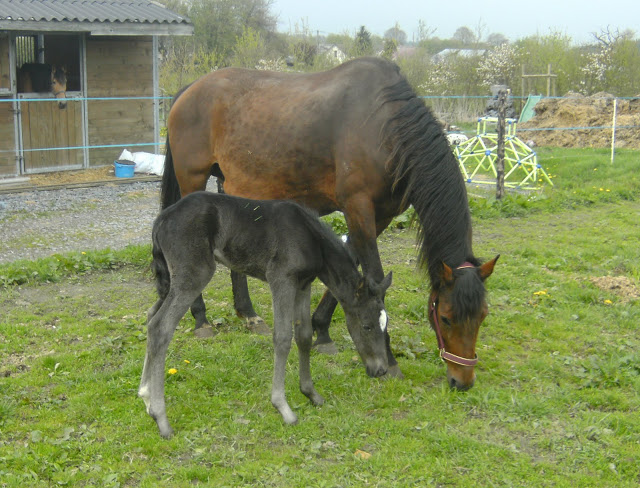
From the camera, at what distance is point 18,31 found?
11.9 meters

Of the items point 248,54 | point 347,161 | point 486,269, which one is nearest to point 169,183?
point 347,161

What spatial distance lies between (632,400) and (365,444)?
1.78 metres

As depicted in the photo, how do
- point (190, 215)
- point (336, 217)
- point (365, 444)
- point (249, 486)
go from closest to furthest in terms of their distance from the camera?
point (249, 486), point (365, 444), point (190, 215), point (336, 217)

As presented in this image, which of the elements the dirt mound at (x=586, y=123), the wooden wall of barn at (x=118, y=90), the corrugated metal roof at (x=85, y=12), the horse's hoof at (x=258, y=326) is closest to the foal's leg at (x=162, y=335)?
the horse's hoof at (x=258, y=326)

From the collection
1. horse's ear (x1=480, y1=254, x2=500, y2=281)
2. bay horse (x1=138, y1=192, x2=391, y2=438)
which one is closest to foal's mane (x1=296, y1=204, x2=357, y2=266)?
bay horse (x1=138, y1=192, x2=391, y2=438)

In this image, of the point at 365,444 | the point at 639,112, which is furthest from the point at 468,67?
the point at 365,444

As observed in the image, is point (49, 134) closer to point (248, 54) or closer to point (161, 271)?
point (161, 271)

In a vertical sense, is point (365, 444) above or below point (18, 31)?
below

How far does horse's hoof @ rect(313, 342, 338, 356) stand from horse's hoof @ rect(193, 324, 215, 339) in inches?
35.2

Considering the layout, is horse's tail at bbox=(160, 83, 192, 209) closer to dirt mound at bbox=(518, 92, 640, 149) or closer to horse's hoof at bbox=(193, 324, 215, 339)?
horse's hoof at bbox=(193, 324, 215, 339)

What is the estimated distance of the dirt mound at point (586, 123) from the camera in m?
16.8

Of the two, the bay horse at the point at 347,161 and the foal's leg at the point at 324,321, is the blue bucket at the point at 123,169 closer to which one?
the bay horse at the point at 347,161

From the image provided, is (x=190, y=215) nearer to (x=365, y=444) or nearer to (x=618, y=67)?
(x=365, y=444)

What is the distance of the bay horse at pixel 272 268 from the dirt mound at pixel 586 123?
13.9 metres
